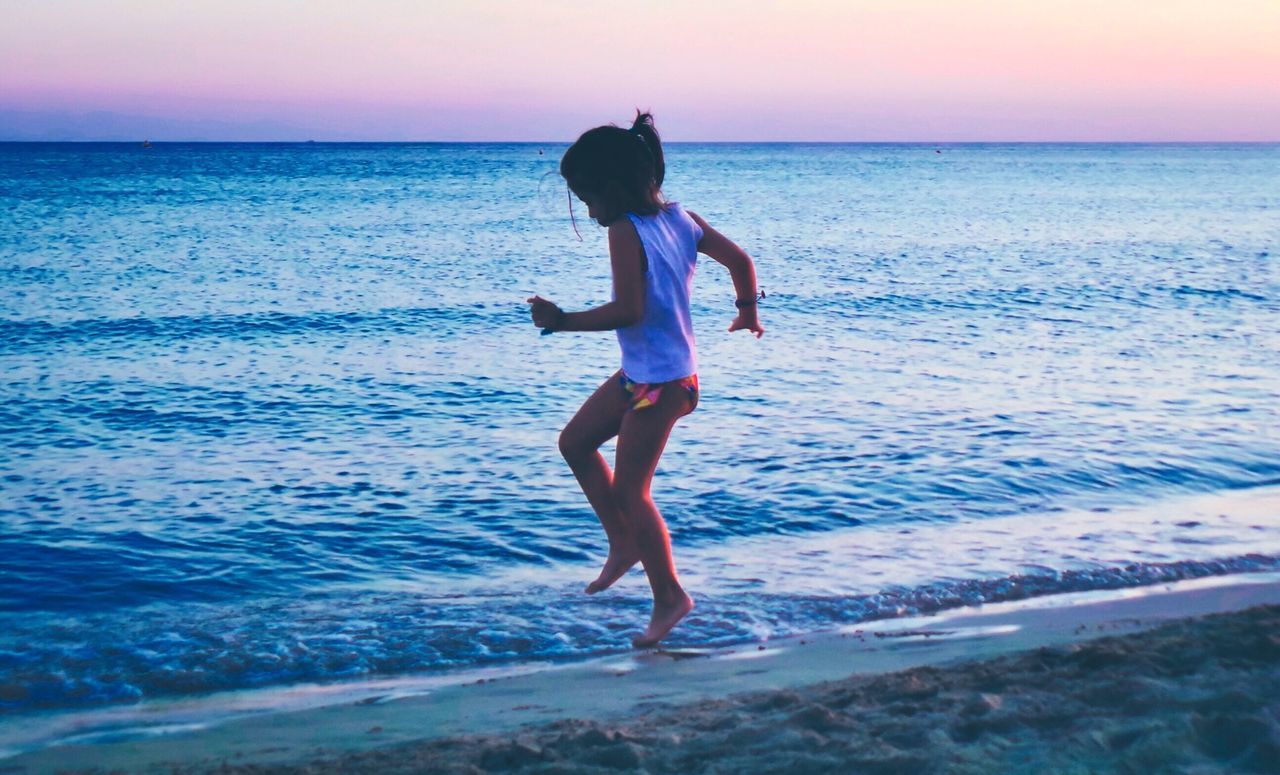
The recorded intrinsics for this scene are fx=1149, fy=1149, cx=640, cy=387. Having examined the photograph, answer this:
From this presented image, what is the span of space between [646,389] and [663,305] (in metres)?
0.31

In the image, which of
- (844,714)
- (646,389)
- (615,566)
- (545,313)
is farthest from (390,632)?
(844,714)

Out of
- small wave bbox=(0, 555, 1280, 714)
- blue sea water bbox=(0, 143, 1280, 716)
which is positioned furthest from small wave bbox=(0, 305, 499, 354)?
small wave bbox=(0, 555, 1280, 714)

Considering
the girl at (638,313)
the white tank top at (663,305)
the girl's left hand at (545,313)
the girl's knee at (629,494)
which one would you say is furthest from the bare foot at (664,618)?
the girl's left hand at (545,313)

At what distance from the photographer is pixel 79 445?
923 centimetres

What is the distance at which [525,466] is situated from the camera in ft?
27.5

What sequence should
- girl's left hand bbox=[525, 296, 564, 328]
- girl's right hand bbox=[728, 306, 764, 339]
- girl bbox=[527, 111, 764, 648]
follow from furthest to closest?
girl's right hand bbox=[728, 306, 764, 339] < girl bbox=[527, 111, 764, 648] < girl's left hand bbox=[525, 296, 564, 328]

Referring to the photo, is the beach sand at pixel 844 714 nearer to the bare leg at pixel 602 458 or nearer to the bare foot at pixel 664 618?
the bare foot at pixel 664 618

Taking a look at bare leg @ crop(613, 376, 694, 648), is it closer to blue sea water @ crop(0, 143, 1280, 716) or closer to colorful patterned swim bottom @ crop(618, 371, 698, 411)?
colorful patterned swim bottom @ crop(618, 371, 698, 411)

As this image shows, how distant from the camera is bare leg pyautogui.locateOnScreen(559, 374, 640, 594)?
4.25 meters

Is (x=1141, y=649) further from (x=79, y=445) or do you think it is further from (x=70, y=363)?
(x=70, y=363)

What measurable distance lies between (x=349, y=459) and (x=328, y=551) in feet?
7.37

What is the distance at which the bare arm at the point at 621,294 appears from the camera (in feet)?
12.7

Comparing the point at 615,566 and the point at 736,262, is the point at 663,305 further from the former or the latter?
the point at 615,566

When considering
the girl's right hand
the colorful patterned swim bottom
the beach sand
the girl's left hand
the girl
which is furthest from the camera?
the girl's right hand
